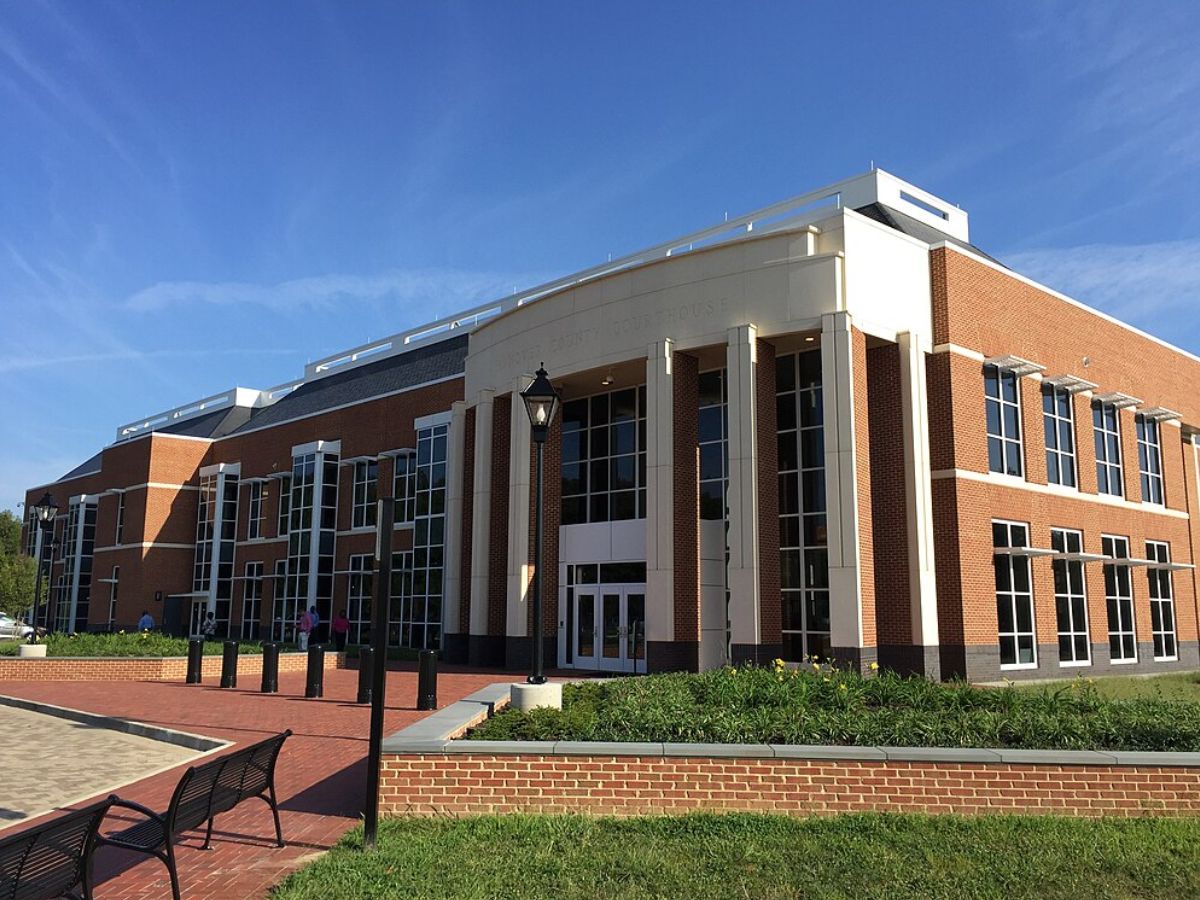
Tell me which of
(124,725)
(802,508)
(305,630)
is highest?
(802,508)

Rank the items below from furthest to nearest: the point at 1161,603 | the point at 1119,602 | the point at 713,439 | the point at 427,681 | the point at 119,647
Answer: the point at 1161,603 < the point at 1119,602 < the point at 713,439 < the point at 119,647 < the point at 427,681

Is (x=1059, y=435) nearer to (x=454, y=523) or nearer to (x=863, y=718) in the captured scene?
(x=454, y=523)

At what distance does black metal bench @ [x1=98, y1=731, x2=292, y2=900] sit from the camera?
234 inches

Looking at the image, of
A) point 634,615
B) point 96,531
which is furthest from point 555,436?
point 96,531

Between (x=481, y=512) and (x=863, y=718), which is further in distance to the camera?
(x=481, y=512)

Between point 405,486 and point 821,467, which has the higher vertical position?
point 405,486

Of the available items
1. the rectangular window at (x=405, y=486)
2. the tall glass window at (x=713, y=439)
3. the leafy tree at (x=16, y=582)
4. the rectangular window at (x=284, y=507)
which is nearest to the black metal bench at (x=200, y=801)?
the tall glass window at (x=713, y=439)

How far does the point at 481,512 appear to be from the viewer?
26.6 meters

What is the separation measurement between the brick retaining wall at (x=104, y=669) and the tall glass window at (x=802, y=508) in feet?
41.8

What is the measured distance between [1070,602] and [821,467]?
26.7ft

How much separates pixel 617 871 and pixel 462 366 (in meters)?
28.7

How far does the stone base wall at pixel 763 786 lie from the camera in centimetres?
779

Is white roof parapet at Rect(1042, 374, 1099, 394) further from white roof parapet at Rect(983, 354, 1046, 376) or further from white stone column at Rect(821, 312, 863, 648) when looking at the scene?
white stone column at Rect(821, 312, 863, 648)

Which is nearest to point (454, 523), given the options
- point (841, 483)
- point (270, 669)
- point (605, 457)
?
point (605, 457)
